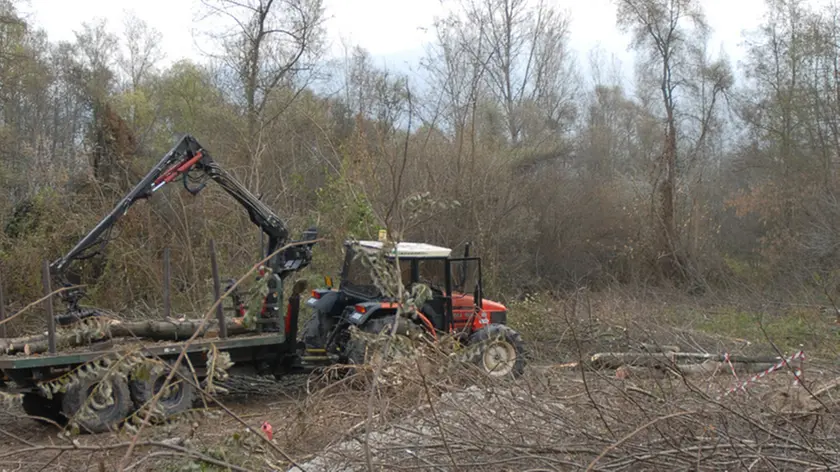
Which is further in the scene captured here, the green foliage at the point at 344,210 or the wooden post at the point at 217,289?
the green foliage at the point at 344,210

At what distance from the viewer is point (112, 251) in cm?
1592

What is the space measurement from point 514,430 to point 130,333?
6.07 metres

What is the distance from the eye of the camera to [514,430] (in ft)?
14.8

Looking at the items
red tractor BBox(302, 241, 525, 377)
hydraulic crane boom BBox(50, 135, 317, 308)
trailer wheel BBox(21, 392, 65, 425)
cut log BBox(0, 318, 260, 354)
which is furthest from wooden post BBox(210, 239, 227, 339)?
trailer wheel BBox(21, 392, 65, 425)

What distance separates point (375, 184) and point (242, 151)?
4.92 metres

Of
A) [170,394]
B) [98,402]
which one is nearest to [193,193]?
[170,394]

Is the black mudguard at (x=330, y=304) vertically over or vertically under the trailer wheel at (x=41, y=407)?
over

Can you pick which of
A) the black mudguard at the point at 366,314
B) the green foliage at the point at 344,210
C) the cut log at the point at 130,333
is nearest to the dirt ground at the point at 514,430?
the cut log at the point at 130,333

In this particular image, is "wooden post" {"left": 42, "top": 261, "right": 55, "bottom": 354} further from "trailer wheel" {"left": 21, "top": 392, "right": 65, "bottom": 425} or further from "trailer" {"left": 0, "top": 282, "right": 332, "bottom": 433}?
"trailer wheel" {"left": 21, "top": 392, "right": 65, "bottom": 425}

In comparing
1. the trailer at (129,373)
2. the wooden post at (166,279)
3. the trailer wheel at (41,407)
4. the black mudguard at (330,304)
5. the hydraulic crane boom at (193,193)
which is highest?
the hydraulic crane boom at (193,193)

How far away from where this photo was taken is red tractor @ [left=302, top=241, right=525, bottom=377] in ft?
31.7

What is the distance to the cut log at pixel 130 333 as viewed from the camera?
8.61 m

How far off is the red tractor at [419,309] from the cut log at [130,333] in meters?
1.13

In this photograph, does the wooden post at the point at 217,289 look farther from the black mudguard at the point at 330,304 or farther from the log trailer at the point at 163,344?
the black mudguard at the point at 330,304
